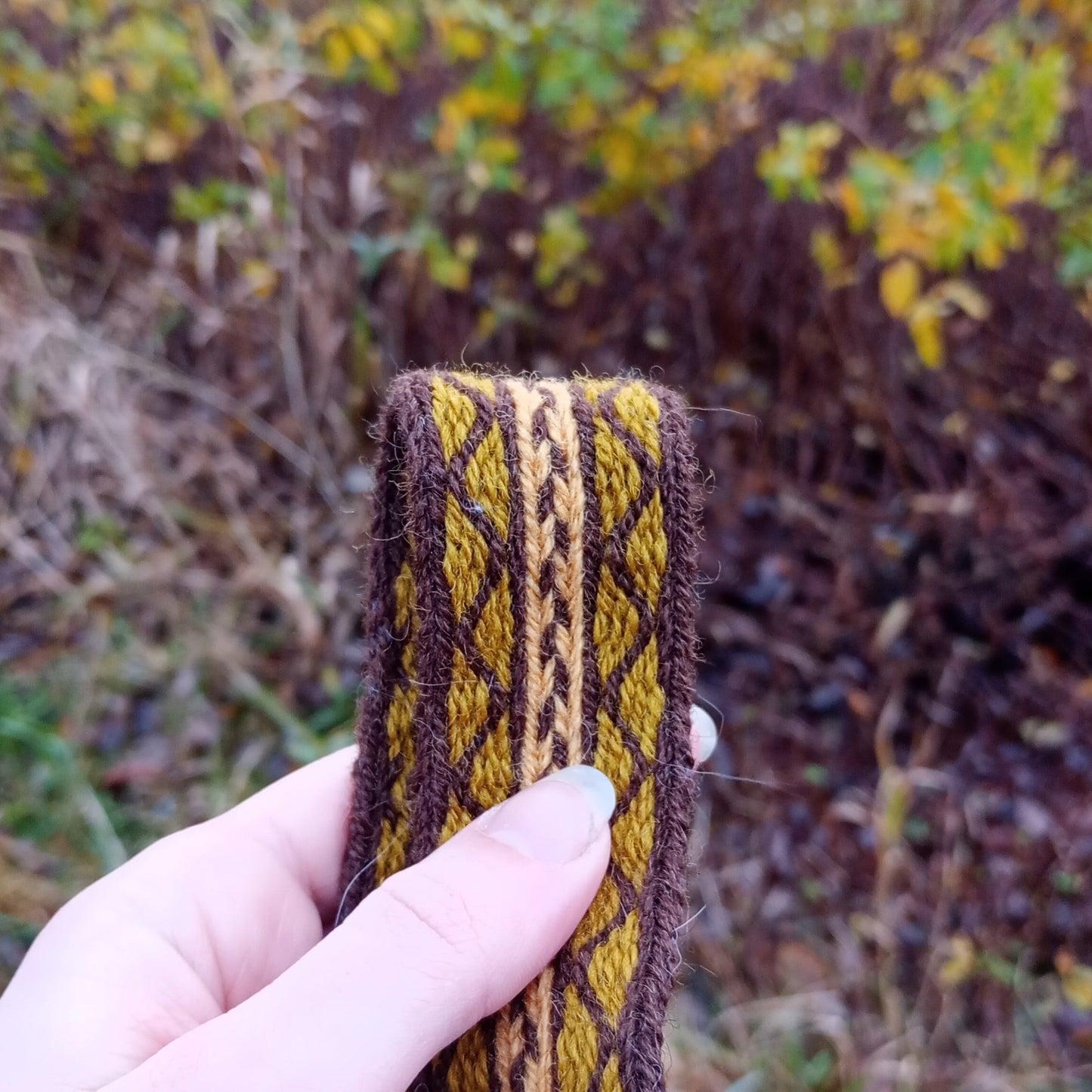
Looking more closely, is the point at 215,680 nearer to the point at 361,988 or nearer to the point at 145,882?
the point at 145,882

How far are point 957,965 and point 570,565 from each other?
47.9 inches

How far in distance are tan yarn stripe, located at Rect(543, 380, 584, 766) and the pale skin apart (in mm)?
45

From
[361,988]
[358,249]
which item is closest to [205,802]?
[361,988]

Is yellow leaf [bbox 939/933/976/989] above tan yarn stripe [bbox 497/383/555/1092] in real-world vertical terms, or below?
below

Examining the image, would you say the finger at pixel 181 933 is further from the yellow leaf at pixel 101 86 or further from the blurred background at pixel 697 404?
the yellow leaf at pixel 101 86

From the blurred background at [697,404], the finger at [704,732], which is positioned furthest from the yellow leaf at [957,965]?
the finger at [704,732]

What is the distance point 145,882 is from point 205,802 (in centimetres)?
69

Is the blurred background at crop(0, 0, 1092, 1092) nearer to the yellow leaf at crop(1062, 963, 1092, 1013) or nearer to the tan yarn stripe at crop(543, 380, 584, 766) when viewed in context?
the yellow leaf at crop(1062, 963, 1092, 1013)

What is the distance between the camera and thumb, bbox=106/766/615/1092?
60 cm

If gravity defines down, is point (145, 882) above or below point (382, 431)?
below

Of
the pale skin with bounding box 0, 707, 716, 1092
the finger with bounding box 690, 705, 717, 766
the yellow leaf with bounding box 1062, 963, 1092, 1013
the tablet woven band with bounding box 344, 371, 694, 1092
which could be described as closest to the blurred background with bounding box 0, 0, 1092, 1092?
the yellow leaf with bounding box 1062, 963, 1092, 1013

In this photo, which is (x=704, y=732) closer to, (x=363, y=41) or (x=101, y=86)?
(x=363, y=41)

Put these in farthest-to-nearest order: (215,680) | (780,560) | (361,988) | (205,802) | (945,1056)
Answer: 1. (780,560)
2. (215,680)
3. (205,802)
4. (945,1056)
5. (361,988)

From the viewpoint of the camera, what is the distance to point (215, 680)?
1.69 m
